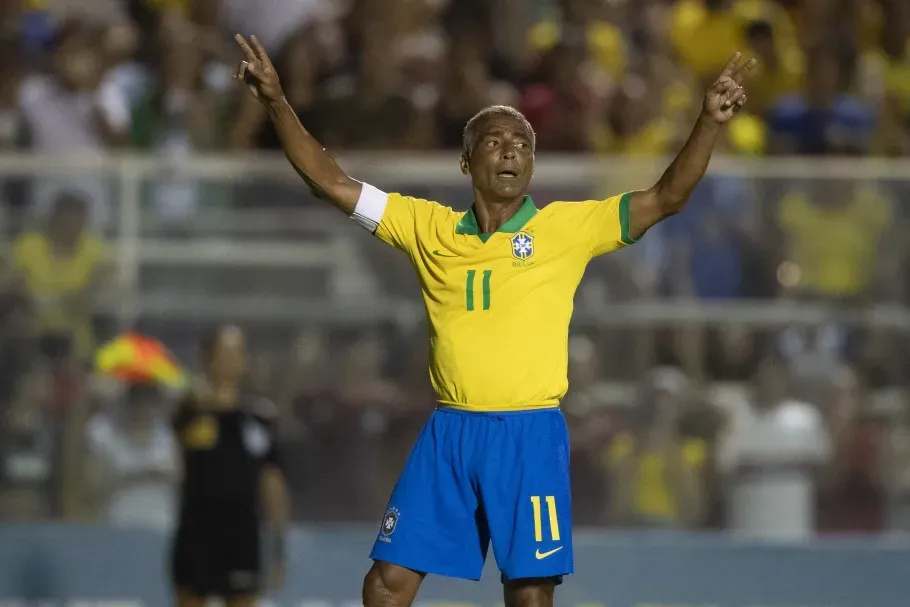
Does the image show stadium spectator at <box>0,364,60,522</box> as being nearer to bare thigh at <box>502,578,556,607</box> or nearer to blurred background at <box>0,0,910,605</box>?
blurred background at <box>0,0,910,605</box>

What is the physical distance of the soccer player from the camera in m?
5.67

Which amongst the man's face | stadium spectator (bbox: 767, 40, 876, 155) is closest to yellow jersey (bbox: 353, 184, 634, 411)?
the man's face

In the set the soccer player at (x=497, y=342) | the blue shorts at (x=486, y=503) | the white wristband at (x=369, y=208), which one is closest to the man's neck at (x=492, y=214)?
the soccer player at (x=497, y=342)

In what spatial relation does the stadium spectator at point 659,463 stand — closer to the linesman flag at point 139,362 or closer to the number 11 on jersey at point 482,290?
the linesman flag at point 139,362

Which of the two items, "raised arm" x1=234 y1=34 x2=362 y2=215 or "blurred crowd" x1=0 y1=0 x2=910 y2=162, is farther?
"blurred crowd" x1=0 y1=0 x2=910 y2=162

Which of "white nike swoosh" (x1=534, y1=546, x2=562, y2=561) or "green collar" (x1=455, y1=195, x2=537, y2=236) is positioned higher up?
"green collar" (x1=455, y1=195, x2=537, y2=236)

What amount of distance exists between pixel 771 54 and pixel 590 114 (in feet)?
5.07

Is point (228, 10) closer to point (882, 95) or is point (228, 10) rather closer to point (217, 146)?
point (217, 146)

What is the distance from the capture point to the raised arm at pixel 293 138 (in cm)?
586

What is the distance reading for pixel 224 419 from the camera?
9.59m

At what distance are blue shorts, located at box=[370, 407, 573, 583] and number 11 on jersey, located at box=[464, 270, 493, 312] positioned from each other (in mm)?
374

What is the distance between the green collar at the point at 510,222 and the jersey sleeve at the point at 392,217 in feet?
0.44

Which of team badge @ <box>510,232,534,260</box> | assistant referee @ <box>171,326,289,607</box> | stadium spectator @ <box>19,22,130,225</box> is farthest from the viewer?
stadium spectator @ <box>19,22,130,225</box>

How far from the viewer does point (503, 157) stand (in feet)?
19.1
